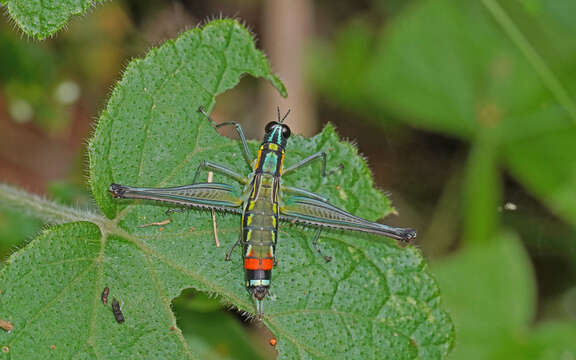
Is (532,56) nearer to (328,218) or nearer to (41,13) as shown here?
(328,218)

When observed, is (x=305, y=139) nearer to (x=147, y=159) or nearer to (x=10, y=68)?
(x=147, y=159)

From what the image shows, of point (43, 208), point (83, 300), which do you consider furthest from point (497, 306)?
point (43, 208)

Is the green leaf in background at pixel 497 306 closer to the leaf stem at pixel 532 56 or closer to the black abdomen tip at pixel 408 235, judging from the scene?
the leaf stem at pixel 532 56

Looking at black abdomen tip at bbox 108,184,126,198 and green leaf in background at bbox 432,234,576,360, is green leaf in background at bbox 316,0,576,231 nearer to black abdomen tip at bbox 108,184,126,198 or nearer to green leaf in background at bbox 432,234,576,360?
green leaf in background at bbox 432,234,576,360

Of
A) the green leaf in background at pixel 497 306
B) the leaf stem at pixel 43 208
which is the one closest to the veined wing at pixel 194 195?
the leaf stem at pixel 43 208

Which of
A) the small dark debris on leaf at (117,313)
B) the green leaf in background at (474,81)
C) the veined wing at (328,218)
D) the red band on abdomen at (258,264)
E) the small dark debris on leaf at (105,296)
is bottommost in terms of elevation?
the small dark debris on leaf at (117,313)

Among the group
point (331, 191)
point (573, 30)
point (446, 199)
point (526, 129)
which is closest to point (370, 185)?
point (331, 191)

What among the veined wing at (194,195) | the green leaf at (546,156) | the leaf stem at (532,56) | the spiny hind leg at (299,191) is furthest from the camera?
the green leaf at (546,156)
